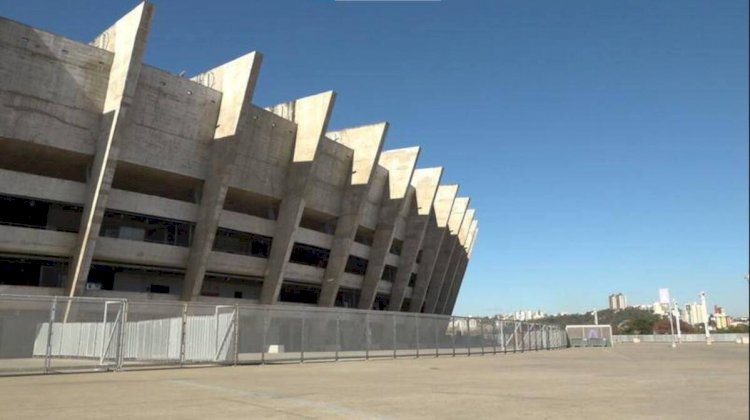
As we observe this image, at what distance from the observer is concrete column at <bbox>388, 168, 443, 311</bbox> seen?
58.4 m

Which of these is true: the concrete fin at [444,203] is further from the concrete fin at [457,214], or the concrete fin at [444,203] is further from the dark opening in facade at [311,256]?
the dark opening in facade at [311,256]

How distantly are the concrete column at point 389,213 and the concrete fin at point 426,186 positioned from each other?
560 centimetres

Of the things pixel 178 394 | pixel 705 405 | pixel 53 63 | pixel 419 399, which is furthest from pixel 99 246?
pixel 705 405

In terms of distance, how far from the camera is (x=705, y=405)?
8.85 meters

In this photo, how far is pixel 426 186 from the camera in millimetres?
59312

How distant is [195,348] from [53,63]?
20293 mm

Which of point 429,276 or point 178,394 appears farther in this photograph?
point 429,276

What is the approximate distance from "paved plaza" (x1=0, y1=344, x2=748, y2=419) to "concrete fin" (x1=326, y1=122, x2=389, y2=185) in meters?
31.9

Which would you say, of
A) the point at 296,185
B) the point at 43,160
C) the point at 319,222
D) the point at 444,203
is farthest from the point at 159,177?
the point at 444,203

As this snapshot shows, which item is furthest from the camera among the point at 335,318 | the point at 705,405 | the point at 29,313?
the point at 335,318

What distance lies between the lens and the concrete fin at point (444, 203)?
213 feet

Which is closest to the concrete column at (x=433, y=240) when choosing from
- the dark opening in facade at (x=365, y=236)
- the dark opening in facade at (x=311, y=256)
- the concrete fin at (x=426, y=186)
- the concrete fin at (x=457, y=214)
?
the concrete fin at (x=426, y=186)

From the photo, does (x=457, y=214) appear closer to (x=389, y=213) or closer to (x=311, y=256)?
(x=389, y=213)

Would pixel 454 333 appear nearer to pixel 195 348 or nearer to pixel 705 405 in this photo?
pixel 195 348
